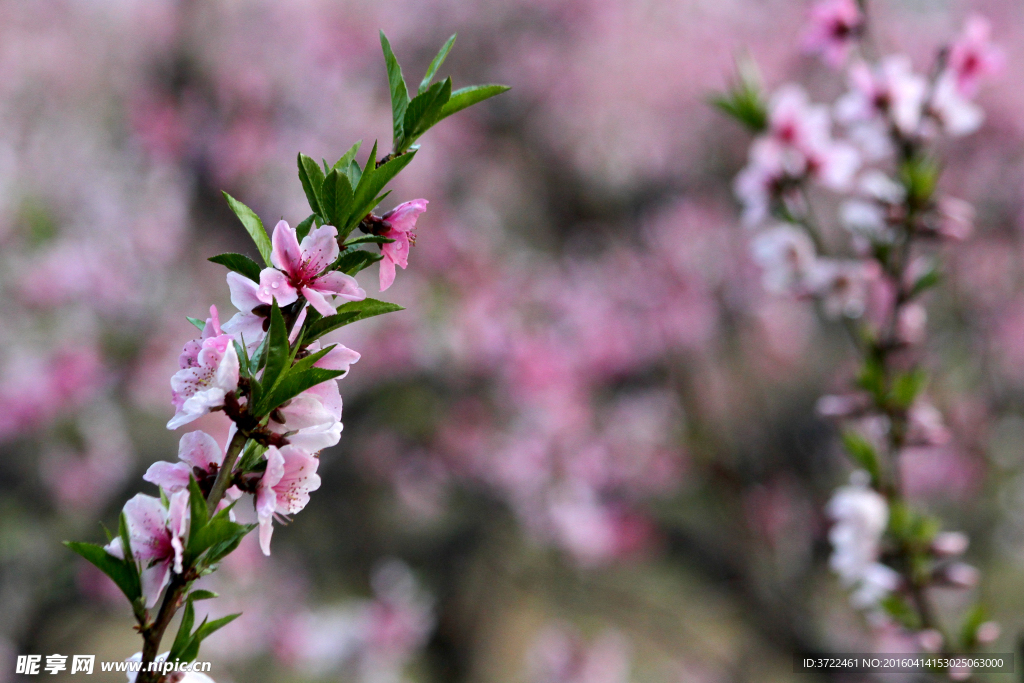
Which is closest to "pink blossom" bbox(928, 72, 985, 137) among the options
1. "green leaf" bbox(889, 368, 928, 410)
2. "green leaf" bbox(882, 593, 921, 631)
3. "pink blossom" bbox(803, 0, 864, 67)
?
"pink blossom" bbox(803, 0, 864, 67)

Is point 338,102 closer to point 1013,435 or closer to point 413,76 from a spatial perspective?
point 413,76

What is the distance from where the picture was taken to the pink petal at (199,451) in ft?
1.72

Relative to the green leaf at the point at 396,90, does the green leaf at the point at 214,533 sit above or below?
below

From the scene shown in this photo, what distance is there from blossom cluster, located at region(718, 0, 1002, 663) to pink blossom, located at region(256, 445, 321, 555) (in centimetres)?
86

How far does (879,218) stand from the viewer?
44.6 inches

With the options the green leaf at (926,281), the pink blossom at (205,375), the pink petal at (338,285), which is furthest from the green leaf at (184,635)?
the green leaf at (926,281)

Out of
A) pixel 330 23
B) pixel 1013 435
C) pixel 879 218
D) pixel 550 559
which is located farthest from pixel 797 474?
pixel 330 23

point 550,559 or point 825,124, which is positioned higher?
point 825,124

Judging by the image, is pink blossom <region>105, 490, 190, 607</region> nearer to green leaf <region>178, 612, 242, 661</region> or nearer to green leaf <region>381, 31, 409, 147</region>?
green leaf <region>178, 612, 242, 661</region>

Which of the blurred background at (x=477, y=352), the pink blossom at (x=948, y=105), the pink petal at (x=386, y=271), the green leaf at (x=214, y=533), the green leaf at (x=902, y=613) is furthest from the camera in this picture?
the blurred background at (x=477, y=352)

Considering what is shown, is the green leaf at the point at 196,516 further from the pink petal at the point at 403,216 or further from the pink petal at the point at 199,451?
the pink petal at the point at 403,216

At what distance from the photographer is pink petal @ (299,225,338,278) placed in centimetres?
49

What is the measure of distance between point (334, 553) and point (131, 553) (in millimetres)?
3346

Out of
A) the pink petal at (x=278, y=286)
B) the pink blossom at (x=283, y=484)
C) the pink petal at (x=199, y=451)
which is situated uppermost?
the pink petal at (x=278, y=286)
